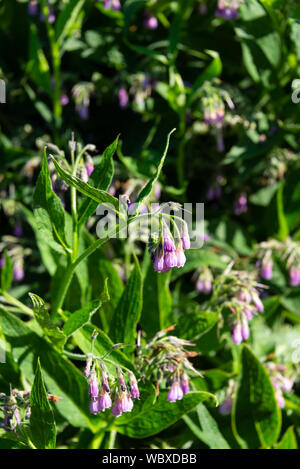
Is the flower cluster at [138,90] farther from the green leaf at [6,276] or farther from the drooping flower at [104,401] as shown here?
the drooping flower at [104,401]

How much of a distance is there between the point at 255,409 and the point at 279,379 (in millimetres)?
142

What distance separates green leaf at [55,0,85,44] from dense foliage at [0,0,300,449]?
0.04 feet

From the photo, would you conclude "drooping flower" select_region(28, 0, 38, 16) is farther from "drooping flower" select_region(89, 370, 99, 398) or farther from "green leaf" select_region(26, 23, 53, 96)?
"drooping flower" select_region(89, 370, 99, 398)

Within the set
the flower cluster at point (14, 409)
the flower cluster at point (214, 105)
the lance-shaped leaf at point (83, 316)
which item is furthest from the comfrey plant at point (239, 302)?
the flower cluster at point (214, 105)

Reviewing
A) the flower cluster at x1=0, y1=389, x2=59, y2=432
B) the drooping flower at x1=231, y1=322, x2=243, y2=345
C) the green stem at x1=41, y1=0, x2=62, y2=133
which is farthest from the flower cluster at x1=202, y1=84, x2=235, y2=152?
the flower cluster at x1=0, y1=389, x2=59, y2=432

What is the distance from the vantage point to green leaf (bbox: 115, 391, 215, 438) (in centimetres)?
193

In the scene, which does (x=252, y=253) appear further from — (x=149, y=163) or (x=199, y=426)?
(x=199, y=426)

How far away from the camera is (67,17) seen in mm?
2510

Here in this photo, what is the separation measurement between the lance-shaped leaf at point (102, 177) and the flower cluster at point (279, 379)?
3.29 feet

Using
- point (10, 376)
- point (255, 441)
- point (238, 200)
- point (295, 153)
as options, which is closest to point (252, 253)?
point (238, 200)

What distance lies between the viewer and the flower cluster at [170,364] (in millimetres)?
1804

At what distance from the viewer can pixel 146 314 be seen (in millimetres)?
2314

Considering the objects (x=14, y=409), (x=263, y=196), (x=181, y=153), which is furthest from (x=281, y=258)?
(x=14, y=409)
